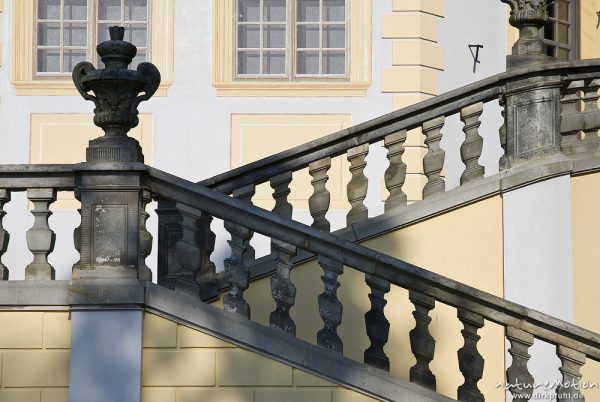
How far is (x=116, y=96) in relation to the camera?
7188mm

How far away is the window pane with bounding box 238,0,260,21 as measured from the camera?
40.4ft

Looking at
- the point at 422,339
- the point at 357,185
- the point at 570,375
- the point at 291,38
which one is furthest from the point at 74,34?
A: the point at 570,375

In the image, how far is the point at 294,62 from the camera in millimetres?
12273

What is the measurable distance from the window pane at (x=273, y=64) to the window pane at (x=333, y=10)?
588mm

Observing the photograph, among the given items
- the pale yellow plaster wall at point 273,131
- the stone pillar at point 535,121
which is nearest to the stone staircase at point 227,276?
the stone pillar at point 535,121

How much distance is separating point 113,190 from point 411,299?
5.79 ft

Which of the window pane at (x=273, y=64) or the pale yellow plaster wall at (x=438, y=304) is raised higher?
the window pane at (x=273, y=64)

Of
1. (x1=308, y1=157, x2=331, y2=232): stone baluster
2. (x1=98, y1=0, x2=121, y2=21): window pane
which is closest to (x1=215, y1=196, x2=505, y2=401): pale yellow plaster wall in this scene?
(x1=308, y1=157, x2=331, y2=232): stone baluster

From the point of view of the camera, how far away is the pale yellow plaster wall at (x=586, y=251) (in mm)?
8688

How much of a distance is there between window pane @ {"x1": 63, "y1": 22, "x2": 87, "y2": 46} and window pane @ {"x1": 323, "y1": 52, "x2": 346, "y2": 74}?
230cm

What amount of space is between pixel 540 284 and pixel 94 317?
10.2ft

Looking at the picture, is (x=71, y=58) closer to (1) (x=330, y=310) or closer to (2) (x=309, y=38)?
(2) (x=309, y=38)

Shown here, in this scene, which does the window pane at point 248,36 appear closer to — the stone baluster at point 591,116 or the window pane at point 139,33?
the window pane at point 139,33

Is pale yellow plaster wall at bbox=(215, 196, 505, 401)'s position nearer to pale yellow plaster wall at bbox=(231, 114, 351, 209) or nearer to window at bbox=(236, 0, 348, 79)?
pale yellow plaster wall at bbox=(231, 114, 351, 209)
